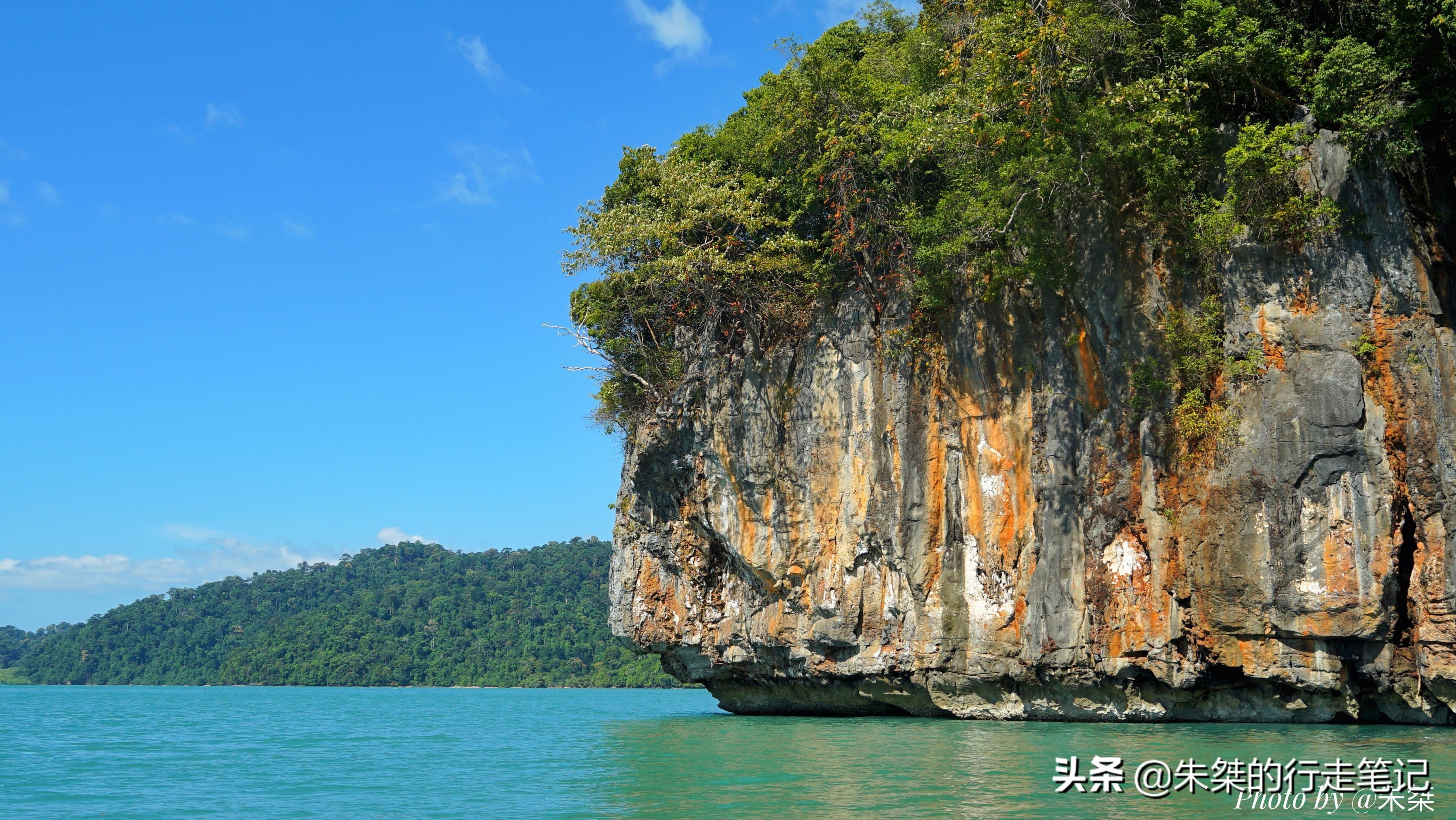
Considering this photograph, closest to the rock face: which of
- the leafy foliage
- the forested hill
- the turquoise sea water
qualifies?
the leafy foliage

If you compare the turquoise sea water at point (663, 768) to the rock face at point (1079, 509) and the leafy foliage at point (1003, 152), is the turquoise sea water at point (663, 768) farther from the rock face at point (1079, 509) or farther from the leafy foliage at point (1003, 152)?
the leafy foliage at point (1003, 152)

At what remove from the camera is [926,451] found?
19.0m

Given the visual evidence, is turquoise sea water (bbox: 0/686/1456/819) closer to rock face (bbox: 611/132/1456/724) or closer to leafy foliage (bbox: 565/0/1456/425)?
rock face (bbox: 611/132/1456/724)

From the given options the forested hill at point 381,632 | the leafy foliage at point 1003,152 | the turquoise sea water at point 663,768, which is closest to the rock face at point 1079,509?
the leafy foliage at point 1003,152

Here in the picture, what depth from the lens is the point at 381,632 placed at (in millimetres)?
75750

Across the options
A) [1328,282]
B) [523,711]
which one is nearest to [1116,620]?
[1328,282]

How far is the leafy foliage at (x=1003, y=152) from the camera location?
13.5m

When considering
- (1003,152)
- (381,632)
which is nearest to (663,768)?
(1003,152)

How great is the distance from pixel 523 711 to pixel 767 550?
1729 cm

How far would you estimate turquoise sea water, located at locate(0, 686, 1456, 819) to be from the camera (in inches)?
380

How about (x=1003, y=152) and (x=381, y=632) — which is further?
(x=381, y=632)

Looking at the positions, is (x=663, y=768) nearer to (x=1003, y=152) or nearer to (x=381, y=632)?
(x=1003, y=152)

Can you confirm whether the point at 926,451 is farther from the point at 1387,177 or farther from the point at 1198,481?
the point at 1387,177

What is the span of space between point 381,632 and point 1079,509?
67707 millimetres
